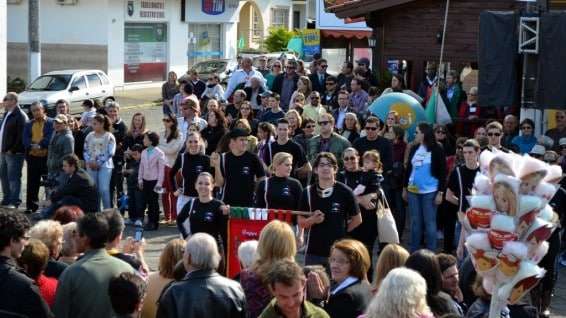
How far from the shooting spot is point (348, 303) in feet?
23.9

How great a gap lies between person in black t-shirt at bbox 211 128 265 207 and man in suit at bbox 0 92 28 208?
17.6 feet

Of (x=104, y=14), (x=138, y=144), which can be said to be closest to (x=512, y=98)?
(x=138, y=144)

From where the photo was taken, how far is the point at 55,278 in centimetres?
777

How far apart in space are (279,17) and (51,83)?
30595 mm

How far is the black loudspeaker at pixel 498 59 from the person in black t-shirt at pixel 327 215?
5.24 m

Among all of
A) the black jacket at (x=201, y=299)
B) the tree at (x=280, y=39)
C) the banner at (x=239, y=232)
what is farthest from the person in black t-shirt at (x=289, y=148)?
the tree at (x=280, y=39)

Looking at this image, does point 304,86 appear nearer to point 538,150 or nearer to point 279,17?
point 538,150

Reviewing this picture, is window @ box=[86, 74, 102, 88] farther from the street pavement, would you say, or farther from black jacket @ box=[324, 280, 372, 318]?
black jacket @ box=[324, 280, 372, 318]

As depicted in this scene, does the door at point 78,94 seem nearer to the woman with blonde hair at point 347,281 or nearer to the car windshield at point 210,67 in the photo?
the car windshield at point 210,67

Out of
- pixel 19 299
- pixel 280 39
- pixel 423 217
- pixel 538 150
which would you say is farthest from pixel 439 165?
pixel 280 39

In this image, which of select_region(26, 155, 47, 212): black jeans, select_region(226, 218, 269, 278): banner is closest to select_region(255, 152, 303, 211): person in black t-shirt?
select_region(226, 218, 269, 278): banner

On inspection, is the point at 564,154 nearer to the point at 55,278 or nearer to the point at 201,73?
the point at 55,278

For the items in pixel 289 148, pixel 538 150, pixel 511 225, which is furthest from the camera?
pixel 538 150

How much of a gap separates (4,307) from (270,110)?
35.8 ft
